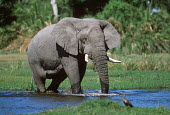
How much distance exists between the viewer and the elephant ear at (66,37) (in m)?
12.3

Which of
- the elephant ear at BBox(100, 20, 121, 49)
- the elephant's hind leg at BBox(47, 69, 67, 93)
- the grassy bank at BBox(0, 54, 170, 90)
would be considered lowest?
the grassy bank at BBox(0, 54, 170, 90)

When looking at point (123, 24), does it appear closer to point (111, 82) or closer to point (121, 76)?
point (121, 76)

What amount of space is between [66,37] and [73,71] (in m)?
0.94

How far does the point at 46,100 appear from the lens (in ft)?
38.6

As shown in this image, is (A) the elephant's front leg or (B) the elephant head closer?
(B) the elephant head

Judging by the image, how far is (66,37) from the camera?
12578 millimetres

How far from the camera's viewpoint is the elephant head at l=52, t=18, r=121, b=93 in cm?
1173

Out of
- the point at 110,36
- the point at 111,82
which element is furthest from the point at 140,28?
the point at 110,36

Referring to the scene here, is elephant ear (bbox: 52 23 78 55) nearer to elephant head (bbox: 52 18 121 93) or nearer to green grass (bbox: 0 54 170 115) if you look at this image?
elephant head (bbox: 52 18 121 93)

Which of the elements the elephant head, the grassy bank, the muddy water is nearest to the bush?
the grassy bank

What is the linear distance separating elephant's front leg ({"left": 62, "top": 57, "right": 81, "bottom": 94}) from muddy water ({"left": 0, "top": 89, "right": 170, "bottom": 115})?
27cm

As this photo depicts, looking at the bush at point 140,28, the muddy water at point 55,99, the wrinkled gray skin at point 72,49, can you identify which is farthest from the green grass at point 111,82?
the bush at point 140,28

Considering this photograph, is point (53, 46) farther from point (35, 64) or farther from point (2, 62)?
point (2, 62)

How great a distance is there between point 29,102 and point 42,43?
7.26 feet
